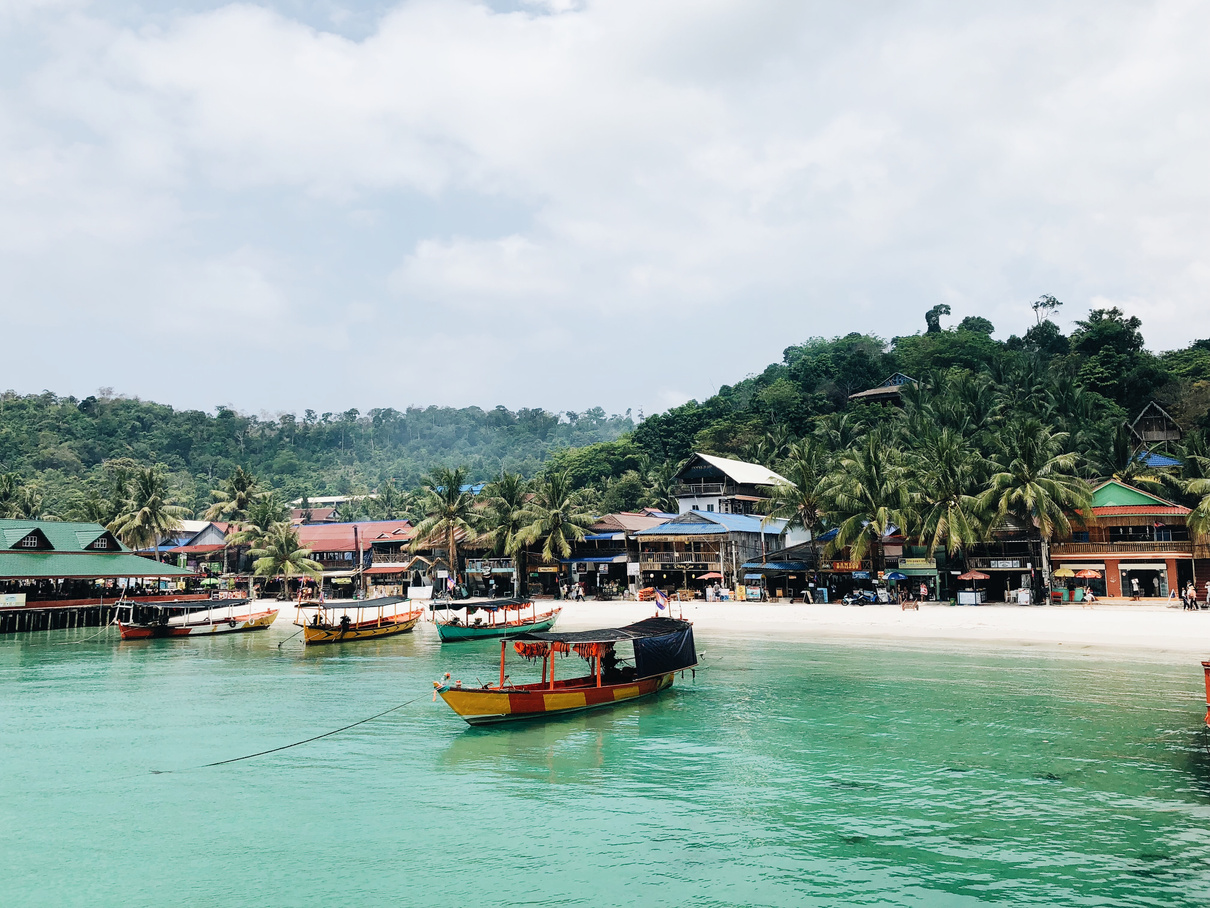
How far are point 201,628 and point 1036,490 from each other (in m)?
50.5

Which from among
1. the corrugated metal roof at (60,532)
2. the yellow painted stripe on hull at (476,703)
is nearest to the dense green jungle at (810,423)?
the corrugated metal roof at (60,532)

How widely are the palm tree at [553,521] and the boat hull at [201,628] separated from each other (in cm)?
1919

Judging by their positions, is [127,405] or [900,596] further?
[127,405]

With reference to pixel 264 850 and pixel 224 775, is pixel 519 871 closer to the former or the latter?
pixel 264 850

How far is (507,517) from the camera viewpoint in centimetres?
6806

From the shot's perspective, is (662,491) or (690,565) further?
(662,491)

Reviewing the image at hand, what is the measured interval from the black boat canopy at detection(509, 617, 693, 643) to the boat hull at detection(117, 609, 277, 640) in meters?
33.0

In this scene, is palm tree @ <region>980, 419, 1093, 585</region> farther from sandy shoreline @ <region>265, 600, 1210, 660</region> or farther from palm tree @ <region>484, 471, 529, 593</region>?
palm tree @ <region>484, 471, 529, 593</region>

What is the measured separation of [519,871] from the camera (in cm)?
1402

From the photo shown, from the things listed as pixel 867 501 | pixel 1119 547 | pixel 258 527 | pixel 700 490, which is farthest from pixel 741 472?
pixel 258 527

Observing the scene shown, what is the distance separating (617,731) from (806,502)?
127 feet

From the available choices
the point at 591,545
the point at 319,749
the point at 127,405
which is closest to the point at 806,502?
the point at 591,545

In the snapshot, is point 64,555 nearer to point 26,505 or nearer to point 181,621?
point 181,621

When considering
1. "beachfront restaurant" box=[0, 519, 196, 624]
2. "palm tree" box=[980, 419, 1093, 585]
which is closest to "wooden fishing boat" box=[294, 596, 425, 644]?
"beachfront restaurant" box=[0, 519, 196, 624]
